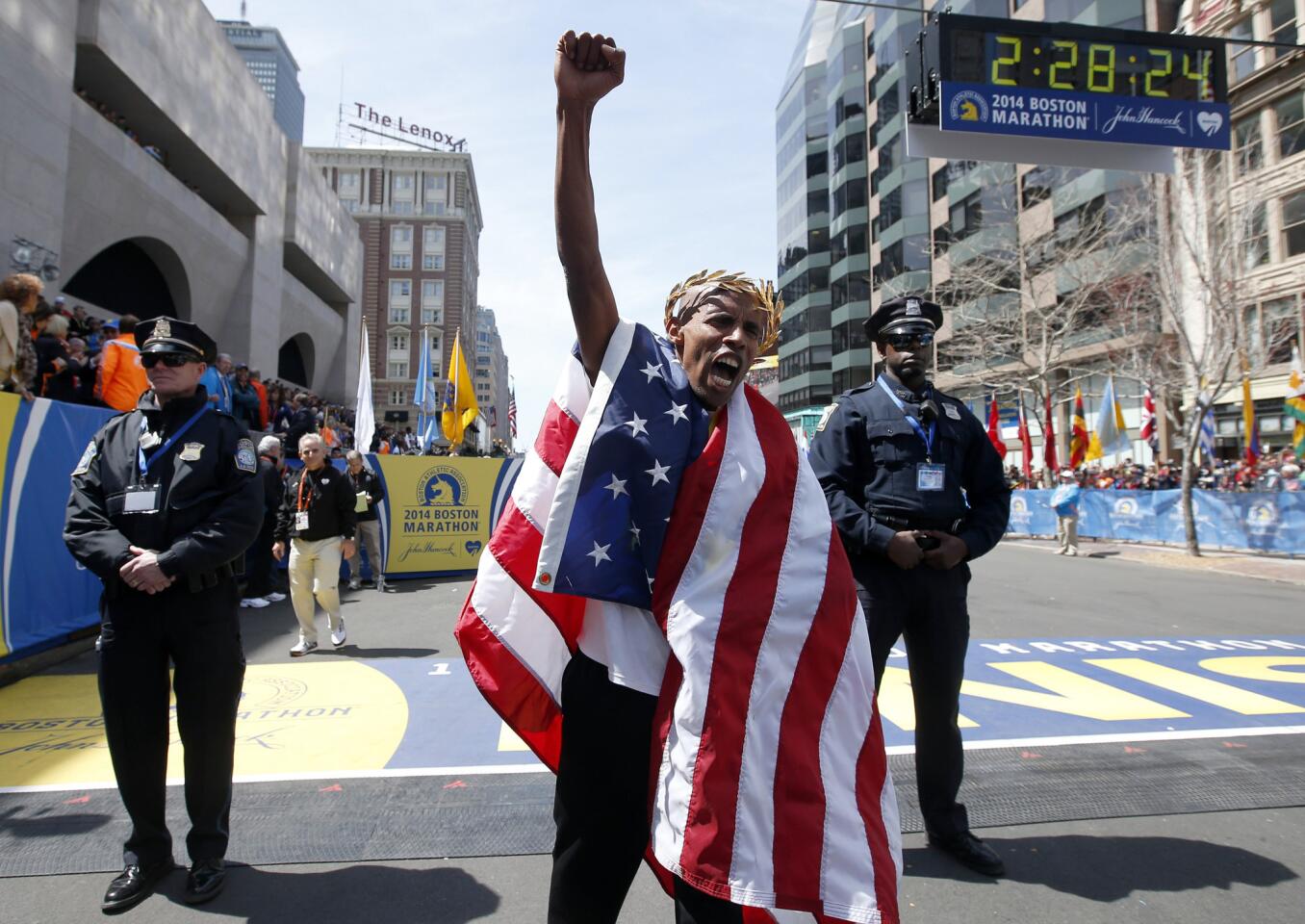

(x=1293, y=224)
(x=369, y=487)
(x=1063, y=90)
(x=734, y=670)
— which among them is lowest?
(x=734, y=670)

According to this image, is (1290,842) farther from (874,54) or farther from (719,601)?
(874,54)

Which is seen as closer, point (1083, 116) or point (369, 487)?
point (1083, 116)

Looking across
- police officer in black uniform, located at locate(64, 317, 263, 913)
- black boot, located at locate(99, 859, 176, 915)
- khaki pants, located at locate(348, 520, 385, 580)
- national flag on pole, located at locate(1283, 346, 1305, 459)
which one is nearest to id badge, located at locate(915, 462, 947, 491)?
police officer in black uniform, located at locate(64, 317, 263, 913)

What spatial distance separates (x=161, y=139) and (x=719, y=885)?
86.5 ft

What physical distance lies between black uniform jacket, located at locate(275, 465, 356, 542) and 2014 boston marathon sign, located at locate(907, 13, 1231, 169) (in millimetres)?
6371

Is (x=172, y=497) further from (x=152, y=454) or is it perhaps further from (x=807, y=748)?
(x=807, y=748)

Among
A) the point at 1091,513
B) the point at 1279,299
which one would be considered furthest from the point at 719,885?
the point at 1279,299

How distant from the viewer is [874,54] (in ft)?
168

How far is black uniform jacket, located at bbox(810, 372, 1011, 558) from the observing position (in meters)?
2.96

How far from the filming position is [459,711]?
489 cm

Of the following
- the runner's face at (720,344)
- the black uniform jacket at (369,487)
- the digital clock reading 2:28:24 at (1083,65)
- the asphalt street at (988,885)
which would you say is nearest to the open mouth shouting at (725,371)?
the runner's face at (720,344)

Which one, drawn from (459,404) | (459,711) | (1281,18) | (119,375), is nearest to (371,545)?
(119,375)

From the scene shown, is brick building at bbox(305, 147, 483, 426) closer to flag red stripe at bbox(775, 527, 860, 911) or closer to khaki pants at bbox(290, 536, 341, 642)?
khaki pants at bbox(290, 536, 341, 642)

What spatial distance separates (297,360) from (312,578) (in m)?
34.5
